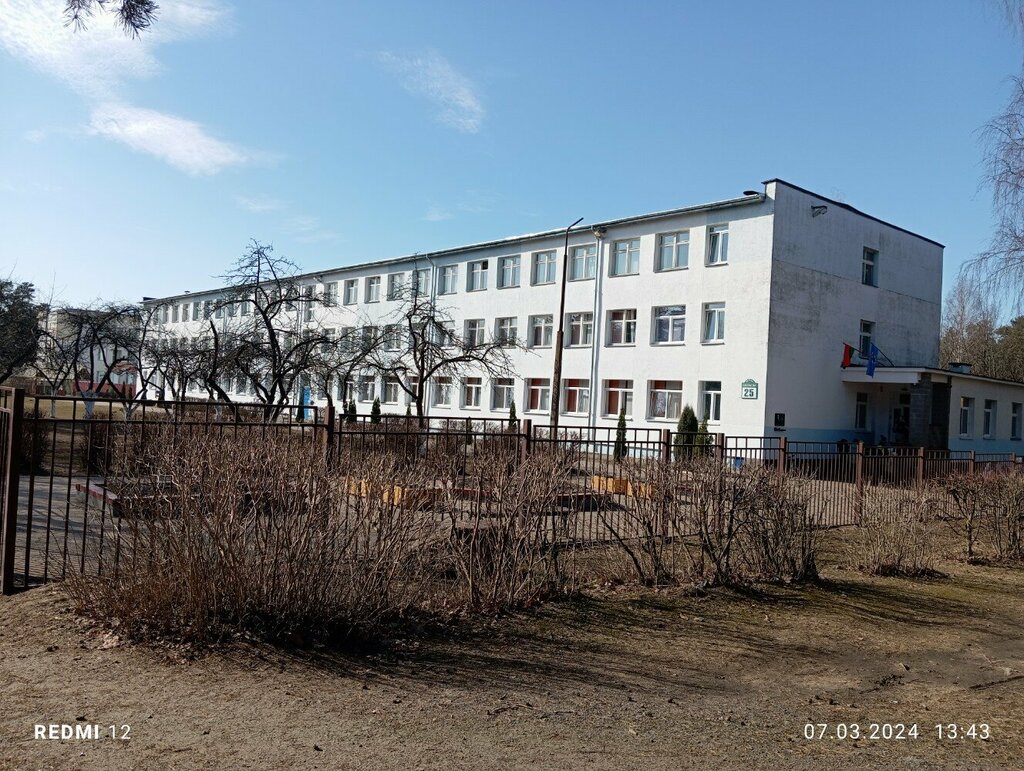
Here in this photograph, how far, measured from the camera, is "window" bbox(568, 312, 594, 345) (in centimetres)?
3541

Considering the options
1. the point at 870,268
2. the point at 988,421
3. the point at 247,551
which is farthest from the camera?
the point at 988,421

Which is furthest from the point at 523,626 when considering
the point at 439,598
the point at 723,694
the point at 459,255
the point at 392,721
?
the point at 459,255

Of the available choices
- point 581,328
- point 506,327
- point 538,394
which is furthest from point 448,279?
point 581,328

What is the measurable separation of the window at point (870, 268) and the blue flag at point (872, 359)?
8.32 ft

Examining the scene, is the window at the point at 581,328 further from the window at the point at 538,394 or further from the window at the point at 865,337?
the window at the point at 865,337

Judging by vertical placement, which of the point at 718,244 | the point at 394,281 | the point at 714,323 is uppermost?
the point at 394,281

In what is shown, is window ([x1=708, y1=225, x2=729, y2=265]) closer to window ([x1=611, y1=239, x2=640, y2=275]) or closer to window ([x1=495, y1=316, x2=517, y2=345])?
window ([x1=611, y1=239, x2=640, y2=275])

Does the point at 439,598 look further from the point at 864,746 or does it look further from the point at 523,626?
the point at 864,746

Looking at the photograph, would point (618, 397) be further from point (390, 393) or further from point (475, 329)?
point (390, 393)

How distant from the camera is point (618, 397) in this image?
33875mm

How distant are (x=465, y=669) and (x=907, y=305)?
3425cm

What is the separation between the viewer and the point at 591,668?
557 cm

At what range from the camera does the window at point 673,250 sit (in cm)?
Result: 3188

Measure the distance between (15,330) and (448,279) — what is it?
20.6 meters
